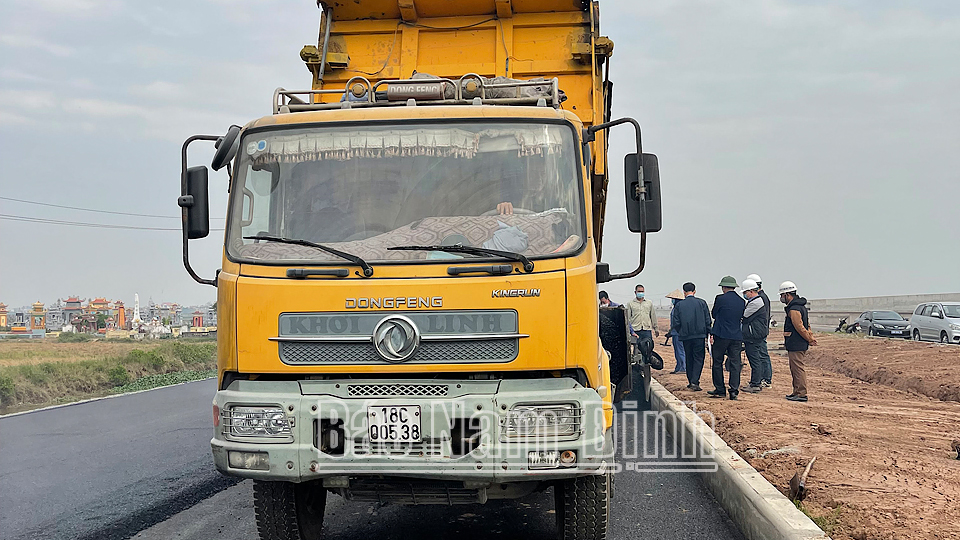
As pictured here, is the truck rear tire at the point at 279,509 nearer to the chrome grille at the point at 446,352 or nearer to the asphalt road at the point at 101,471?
the chrome grille at the point at 446,352

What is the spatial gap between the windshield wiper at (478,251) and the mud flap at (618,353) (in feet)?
9.54

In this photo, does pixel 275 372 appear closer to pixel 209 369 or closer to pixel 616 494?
pixel 616 494

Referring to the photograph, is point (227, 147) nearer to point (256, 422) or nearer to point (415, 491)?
point (256, 422)

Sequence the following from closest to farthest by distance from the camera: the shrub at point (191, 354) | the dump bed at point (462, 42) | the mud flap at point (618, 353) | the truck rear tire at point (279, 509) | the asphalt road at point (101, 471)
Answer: the truck rear tire at point (279, 509) < the asphalt road at point (101, 471) < the dump bed at point (462, 42) < the mud flap at point (618, 353) < the shrub at point (191, 354)

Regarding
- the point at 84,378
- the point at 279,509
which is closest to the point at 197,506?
the point at 279,509

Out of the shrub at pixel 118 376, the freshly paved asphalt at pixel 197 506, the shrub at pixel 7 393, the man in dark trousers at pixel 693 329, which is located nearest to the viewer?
the freshly paved asphalt at pixel 197 506

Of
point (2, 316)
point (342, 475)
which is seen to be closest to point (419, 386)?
point (342, 475)

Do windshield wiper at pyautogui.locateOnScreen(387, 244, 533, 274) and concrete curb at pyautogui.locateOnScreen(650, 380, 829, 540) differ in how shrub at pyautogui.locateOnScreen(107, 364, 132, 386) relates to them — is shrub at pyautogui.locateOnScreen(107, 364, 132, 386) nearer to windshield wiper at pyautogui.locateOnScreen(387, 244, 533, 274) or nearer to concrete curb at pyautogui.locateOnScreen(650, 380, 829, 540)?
concrete curb at pyautogui.locateOnScreen(650, 380, 829, 540)

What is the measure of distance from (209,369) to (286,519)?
74.4ft

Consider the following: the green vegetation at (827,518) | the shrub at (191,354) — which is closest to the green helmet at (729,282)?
the green vegetation at (827,518)

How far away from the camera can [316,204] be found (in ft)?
14.1

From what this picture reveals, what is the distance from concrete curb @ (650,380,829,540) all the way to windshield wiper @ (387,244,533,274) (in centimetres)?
197

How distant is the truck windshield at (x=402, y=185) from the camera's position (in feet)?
13.7

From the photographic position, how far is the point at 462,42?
6.66 m
